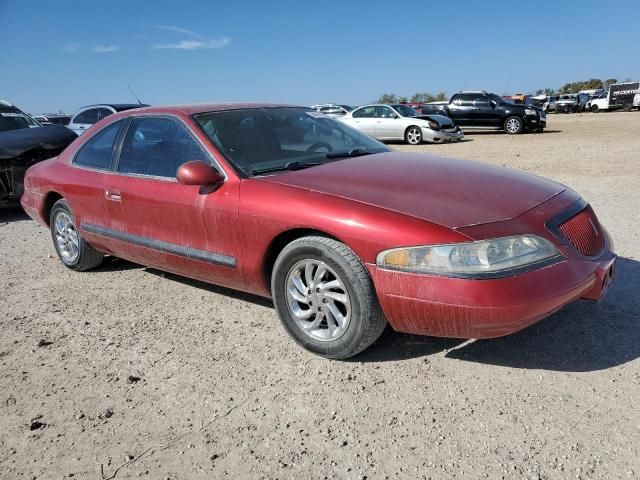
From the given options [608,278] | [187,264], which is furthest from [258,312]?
[608,278]

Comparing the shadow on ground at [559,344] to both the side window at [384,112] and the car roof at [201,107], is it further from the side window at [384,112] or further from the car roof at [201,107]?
the side window at [384,112]

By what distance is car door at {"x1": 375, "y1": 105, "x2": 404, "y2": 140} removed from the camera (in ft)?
60.7

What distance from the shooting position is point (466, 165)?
3.74m

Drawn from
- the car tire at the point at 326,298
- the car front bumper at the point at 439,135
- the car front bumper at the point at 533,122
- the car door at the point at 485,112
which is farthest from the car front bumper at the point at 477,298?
the car door at the point at 485,112

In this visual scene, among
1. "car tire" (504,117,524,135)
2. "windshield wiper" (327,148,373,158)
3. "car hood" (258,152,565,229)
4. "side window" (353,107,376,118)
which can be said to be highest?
"windshield wiper" (327,148,373,158)

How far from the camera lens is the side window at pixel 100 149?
4.43m

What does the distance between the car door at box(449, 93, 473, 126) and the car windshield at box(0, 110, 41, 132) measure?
1718cm

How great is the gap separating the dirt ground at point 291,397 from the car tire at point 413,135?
1437cm

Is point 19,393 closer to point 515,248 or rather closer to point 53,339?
point 53,339

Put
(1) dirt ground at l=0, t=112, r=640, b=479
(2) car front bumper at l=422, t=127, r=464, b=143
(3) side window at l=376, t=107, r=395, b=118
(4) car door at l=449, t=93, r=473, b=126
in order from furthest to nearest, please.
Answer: (4) car door at l=449, t=93, r=473, b=126 < (3) side window at l=376, t=107, r=395, b=118 < (2) car front bumper at l=422, t=127, r=464, b=143 < (1) dirt ground at l=0, t=112, r=640, b=479

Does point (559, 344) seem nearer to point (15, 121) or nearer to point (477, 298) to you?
point (477, 298)

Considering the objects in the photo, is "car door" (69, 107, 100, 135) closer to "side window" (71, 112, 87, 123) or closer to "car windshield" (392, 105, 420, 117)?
"side window" (71, 112, 87, 123)

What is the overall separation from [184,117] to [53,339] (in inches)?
66.7

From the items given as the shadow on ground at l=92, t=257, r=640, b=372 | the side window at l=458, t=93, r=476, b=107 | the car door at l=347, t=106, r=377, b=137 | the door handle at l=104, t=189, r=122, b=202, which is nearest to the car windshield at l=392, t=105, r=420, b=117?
the car door at l=347, t=106, r=377, b=137
